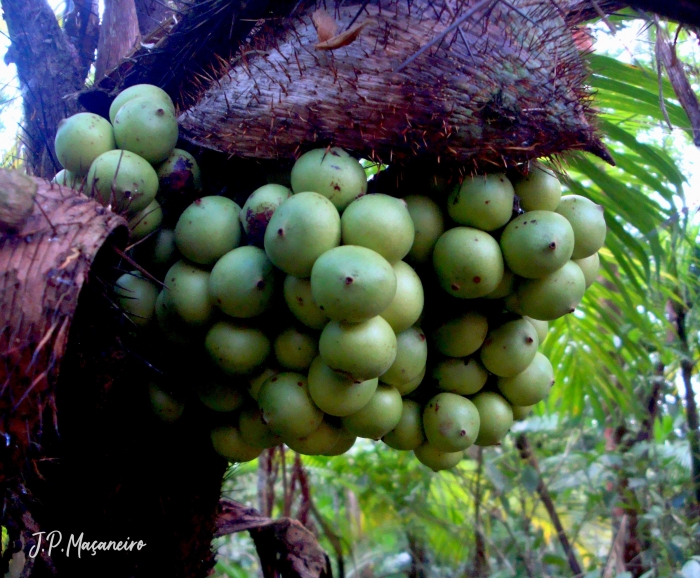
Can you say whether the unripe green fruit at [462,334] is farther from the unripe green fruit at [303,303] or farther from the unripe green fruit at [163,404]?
the unripe green fruit at [163,404]

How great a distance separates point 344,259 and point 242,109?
0.50 meters

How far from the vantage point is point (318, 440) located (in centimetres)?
119

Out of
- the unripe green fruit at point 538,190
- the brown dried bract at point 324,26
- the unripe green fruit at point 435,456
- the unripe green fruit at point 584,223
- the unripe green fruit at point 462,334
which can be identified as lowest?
the unripe green fruit at point 435,456

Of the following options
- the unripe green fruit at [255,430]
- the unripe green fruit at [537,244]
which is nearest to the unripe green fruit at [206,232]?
the unripe green fruit at [255,430]

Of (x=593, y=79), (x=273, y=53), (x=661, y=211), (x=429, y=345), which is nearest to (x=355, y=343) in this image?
(x=429, y=345)

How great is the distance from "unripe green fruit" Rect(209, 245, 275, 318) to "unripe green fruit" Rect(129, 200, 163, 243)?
0.22 m

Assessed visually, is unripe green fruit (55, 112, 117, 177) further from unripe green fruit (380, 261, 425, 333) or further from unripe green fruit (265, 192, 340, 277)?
unripe green fruit (380, 261, 425, 333)

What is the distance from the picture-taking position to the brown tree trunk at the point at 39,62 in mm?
1677

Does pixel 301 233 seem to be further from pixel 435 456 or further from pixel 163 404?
pixel 435 456

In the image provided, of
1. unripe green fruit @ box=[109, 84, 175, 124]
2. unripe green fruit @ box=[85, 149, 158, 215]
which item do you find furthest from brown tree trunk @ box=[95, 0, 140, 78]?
unripe green fruit @ box=[85, 149, 158, 215]

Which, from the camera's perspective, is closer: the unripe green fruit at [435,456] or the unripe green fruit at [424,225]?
the unripe green fruit at [424,225]

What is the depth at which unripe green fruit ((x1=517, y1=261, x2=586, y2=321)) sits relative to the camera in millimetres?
1167

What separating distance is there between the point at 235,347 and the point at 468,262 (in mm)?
489

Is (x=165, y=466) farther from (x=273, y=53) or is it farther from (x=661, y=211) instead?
(x=661, y=211)
